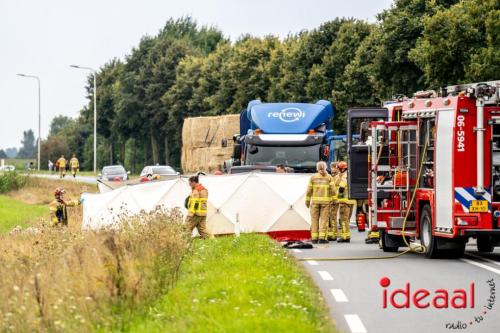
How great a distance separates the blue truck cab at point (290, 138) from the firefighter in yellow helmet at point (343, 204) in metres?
7.98

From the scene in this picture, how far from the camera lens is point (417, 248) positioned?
899 inches

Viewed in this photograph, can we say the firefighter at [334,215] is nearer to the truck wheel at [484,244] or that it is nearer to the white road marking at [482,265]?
the truck wheel at [484,244]

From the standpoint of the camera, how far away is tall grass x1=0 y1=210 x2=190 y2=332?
12086 millimetres

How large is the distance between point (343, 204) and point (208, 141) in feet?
115

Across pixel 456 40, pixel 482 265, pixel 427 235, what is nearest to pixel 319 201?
pixel 427 235

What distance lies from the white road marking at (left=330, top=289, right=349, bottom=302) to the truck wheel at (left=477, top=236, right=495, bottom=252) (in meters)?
5.09

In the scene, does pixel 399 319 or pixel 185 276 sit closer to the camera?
pixel 399 319

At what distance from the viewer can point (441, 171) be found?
66.2 ft

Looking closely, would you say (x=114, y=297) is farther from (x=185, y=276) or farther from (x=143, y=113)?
(x=143, y=113)

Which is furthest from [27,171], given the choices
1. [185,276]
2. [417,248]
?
[185,276]

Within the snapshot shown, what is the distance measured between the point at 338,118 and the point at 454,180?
4255cm

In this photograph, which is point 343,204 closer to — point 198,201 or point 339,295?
point 198,201

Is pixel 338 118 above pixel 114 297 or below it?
above

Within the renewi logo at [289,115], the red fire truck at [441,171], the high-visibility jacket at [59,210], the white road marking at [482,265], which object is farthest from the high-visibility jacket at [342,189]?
the renewi logo at [289,115]
